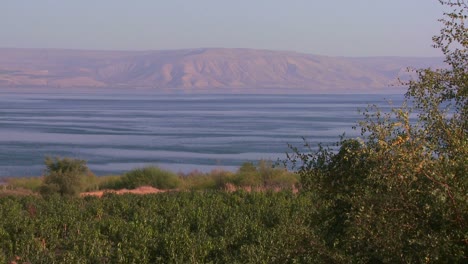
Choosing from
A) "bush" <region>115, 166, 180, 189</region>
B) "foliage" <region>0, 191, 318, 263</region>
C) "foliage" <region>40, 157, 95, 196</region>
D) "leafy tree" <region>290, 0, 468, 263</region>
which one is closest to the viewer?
"leafy tree" <region>290, 0, 468, 263</region>

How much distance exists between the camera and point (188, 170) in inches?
2260

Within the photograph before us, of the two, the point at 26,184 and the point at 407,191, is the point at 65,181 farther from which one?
the point at 407,191

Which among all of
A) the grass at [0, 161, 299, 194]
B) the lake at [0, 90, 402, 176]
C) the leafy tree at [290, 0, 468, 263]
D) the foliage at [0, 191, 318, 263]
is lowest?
the foliage at [0, 191, 318, 263]

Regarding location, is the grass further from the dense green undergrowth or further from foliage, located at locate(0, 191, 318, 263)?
foliage, located at locate(0, 191, 318, 263)

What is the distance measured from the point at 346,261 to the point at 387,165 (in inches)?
50.3

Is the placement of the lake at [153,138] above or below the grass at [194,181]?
above

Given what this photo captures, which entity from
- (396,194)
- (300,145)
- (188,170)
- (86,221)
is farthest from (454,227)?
(300,145)

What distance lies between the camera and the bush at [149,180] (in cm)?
3991

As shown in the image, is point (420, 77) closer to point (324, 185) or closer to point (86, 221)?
point (324, 185)

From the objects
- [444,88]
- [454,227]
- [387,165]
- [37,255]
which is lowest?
[37,255]

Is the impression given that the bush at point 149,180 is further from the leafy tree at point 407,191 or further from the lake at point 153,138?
the leafy tree at point 407,191

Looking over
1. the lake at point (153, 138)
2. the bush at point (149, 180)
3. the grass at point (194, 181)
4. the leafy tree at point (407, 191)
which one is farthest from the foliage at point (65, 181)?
the leafy tree at point (407, 191)

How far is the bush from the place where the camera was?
39906 mm

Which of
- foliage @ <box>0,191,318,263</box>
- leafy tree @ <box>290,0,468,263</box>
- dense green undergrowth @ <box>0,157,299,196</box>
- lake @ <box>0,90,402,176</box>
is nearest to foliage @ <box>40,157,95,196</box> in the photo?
dense green undergrowth @ <box>0,157,299,196</box>
